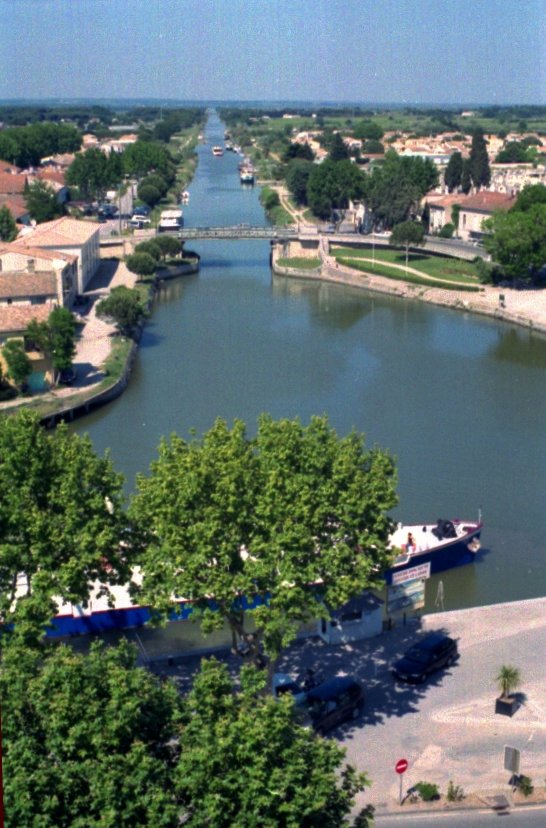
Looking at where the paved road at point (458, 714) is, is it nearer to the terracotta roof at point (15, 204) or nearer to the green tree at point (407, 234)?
the green tree at point (407, 234)

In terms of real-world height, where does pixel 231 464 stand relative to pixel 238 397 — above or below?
above

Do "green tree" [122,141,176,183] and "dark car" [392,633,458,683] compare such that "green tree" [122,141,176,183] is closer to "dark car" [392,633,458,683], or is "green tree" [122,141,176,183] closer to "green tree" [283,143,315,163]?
"green tree" [283,143,315,163]

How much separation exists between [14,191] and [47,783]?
53.4 feet

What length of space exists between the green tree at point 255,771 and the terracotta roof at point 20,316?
6.40 metres

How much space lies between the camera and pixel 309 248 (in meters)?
15.5

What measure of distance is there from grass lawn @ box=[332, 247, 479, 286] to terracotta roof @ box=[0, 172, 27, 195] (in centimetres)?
570

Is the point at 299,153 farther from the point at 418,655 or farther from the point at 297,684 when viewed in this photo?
the point at 297,684

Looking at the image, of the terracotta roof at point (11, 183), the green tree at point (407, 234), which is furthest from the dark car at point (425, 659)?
the terracotta roof at point (11, 183)

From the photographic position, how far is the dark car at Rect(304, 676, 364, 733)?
3.79 metres

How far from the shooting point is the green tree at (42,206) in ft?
50.1

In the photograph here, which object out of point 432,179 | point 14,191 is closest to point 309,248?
point 432,179

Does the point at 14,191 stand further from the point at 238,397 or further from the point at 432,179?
the point at 238,397

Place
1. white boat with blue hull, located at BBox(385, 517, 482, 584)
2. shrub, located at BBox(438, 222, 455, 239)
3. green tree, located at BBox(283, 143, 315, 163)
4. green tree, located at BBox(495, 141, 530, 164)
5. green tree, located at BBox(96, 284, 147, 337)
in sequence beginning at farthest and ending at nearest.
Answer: green tree, located at BBox(283, 143, 315, 163) < green tree, located at BBox(495, 141, 530, 164) < shrub, located at BBox(438, 222, 455, 239) < green tree, located at BBox(96, 284, 147, 337) < white boat with blue hull, located at BBox(385, 517, 482, 584)

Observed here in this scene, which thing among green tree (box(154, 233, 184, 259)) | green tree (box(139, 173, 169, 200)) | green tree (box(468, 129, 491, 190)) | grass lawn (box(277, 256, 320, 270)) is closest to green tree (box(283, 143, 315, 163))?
green tree (box(139, 173, 169, 200))
